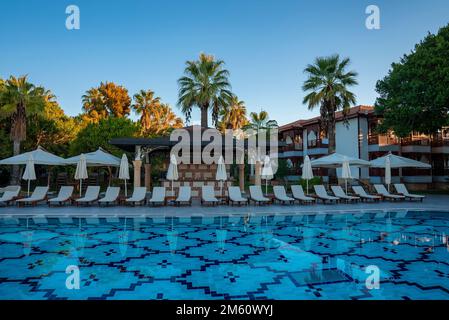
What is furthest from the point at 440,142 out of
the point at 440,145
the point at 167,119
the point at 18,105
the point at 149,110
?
the point at 18,105

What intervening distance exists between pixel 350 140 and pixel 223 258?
28440 millimetres

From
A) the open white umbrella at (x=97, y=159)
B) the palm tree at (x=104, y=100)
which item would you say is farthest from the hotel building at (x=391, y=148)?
the palm tree at (x=104, y=100)

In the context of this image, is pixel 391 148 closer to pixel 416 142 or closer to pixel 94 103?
pixel 416 142

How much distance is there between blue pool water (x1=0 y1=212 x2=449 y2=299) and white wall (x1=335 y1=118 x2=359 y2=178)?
2032 centimetres

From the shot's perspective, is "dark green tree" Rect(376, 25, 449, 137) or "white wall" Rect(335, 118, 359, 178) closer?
"dark green tree" Rect(376, 25, 449, 137)

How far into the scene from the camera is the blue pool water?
191 inches

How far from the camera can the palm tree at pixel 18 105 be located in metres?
22.4

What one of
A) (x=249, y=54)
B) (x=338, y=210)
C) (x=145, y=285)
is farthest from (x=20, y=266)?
(x=249, y=54)

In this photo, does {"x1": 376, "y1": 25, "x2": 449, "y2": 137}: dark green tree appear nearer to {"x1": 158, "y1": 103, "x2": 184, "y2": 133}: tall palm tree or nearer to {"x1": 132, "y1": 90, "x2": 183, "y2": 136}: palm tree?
{"x1": 132, "y1": 90, "x2": 183, "y2": 136}: palm tree

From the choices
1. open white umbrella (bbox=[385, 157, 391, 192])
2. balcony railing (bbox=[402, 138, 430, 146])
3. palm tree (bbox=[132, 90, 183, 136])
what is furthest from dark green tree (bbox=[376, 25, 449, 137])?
palm tree (bbox=[132, 90, 183, 136])

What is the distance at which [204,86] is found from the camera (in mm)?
24234

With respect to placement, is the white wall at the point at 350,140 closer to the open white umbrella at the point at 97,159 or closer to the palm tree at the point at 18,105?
the open white umbrella at the point at 97,159

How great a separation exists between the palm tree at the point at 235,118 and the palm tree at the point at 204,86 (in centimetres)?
1319

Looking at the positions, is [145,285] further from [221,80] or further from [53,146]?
[53,146]
